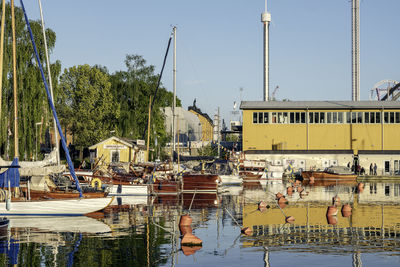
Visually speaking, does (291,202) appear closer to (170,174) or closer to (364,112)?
(170,174)

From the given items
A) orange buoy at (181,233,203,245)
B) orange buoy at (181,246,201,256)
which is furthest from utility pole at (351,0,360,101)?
orange buoy at (181,246,201,256)

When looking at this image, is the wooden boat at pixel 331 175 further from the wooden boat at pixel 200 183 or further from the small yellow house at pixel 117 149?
the wooden boat at pixel 200 183

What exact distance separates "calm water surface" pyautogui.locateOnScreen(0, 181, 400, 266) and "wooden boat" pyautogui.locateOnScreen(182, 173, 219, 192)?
12.6 metres

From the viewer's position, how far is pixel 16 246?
2527cm

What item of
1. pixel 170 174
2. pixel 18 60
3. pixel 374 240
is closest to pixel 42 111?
pixel 18 60

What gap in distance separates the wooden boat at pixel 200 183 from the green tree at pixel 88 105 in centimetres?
3778

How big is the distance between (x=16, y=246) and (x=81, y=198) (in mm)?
9367

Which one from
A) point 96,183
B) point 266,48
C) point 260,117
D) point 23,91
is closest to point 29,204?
point 96,183

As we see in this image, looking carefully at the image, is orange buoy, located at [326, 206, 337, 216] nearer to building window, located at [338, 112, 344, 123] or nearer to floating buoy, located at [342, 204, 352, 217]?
floating buoy, located at [342, 204, 352, 217]

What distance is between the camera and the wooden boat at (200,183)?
2175 inches

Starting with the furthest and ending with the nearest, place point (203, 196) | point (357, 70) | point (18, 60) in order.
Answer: point (357, 70) < point (18, 60) < point (203, 196)

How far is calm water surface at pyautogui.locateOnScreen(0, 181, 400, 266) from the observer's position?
22.2m

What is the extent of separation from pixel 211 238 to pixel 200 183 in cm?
2813

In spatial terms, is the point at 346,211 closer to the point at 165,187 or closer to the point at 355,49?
the point at 165,187
